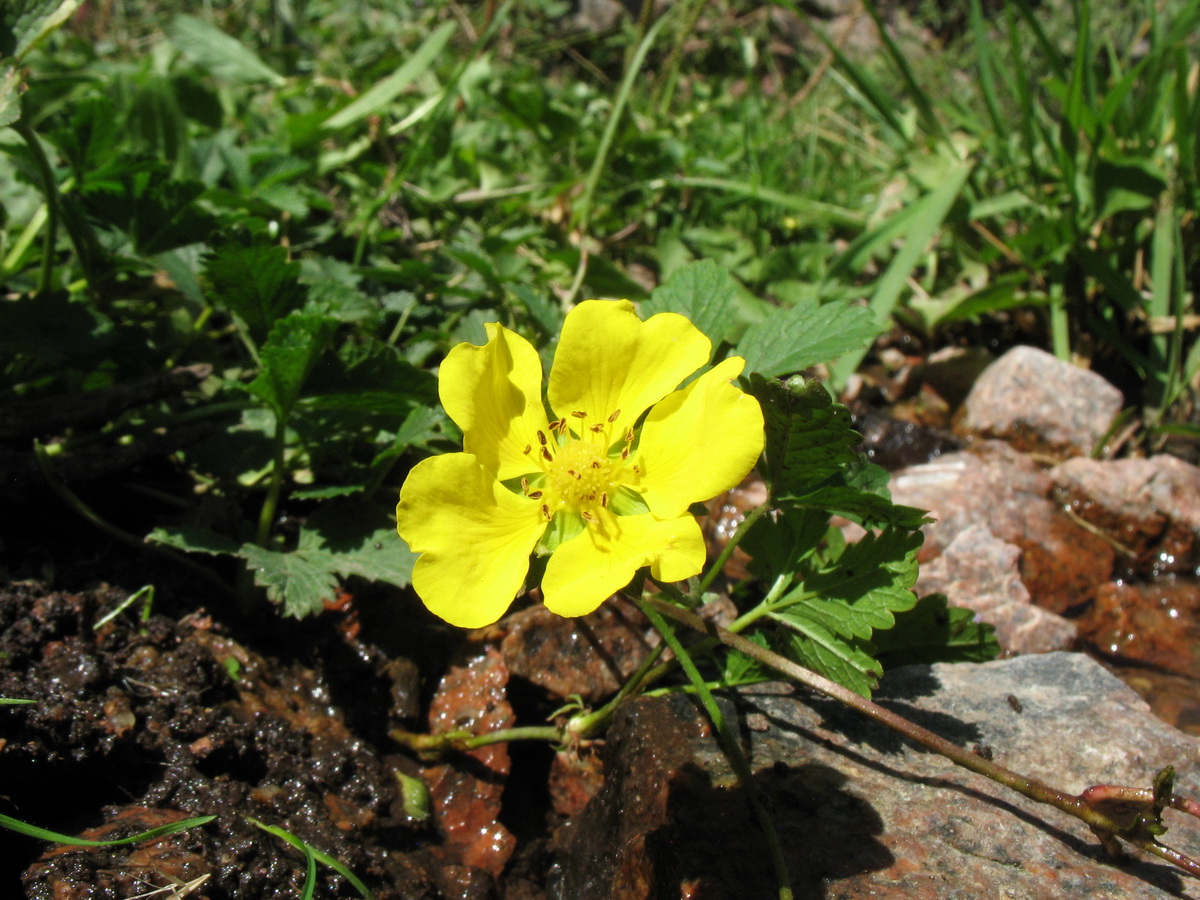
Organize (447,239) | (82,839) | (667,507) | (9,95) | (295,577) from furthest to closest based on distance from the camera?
(447,239), (295,577), (9,95), (667,507), (82,839)

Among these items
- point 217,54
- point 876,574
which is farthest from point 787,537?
point 217,54

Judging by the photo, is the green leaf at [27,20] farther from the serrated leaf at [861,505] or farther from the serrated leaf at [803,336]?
the serrated leaf at [861,505]

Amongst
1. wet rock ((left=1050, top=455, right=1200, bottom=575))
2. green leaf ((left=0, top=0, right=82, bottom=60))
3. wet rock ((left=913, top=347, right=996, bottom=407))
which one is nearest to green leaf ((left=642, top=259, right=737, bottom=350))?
green leaf ((left=0, top=0, right=82, bottom=60))

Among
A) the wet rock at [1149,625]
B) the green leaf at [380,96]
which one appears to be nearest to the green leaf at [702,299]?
the wet rock at [1149,625]

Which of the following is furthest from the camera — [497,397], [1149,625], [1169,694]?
[1149,625]

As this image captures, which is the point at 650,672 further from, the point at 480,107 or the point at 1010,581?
the point at 480,107

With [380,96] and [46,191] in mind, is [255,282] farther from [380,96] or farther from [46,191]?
[380,96]
